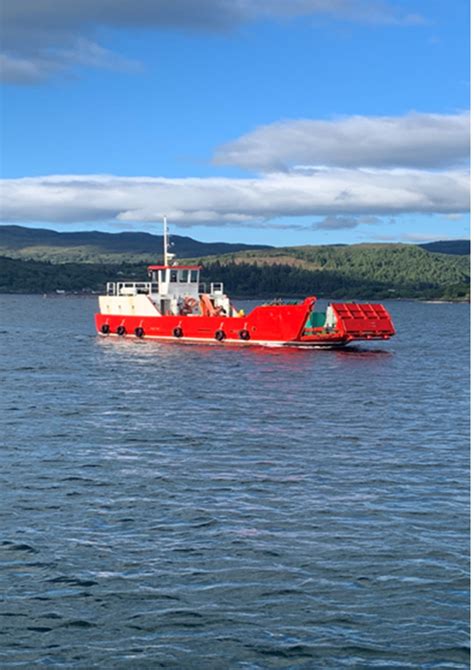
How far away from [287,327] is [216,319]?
672cm

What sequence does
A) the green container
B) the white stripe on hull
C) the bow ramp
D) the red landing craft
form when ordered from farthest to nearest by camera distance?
the green container < the white stripe on hull < the red landing craft < the bow ramp

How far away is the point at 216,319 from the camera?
263 ft

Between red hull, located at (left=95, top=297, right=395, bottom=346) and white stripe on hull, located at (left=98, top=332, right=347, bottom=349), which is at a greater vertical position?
red hull, located at (left=95, top=297, right=395, bottom=346)

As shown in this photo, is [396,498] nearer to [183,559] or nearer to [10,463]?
[183,559]

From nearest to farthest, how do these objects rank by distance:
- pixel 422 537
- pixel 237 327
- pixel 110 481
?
pixel 422 537
pixel 110 481
pixel 237 327

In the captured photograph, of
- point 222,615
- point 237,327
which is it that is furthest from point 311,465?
point 237,327

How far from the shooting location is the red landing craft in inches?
3007

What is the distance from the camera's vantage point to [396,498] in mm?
26328

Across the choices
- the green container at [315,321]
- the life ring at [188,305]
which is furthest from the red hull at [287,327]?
the life ring at [188,305]

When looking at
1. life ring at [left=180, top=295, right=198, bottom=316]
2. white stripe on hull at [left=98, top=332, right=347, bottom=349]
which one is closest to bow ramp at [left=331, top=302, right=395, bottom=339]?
white stripe on hull at [left=98, top=332, right=347, bottom=349]

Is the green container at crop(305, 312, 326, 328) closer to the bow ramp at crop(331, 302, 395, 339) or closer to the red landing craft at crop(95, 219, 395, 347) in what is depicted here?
the red landing craft at crop(95, 219, 395, 347)

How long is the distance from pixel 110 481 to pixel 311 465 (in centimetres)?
646

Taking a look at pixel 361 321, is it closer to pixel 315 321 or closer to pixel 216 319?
pixel 315 321

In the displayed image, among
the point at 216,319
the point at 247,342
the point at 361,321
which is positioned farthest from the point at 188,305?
the point at 361,321
